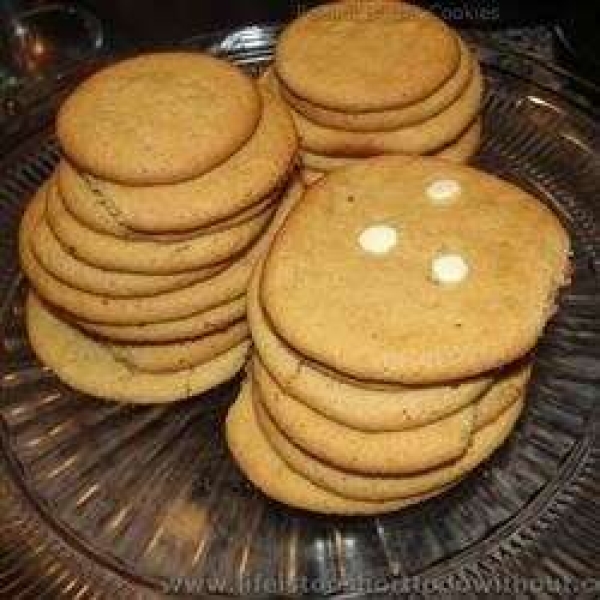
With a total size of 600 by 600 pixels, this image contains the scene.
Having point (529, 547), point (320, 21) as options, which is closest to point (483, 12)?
point (320, 21)

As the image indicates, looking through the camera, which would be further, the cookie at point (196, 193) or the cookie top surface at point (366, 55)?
the cookie top surface at point (366, 55)

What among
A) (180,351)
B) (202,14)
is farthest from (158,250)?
(202,14)

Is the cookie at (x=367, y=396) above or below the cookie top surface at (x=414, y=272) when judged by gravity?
below

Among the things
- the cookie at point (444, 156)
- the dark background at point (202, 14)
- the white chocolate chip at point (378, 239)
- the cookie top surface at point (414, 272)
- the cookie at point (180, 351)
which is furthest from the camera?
the dark background at point (202, 14)

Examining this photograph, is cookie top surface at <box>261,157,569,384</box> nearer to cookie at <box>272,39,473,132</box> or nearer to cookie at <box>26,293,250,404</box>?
cookie at <box>272,39,473,132</box>

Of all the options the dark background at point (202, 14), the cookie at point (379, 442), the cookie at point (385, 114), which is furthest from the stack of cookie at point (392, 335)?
the dark background at point (202, 14)

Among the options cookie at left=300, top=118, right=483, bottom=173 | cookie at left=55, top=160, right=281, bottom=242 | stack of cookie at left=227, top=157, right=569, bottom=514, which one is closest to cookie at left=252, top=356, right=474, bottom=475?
stack of cookie at left=227, top=157, right=569, bottom=514

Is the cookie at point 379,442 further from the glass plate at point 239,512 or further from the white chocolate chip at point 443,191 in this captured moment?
the white chocolate chip at point 443,191
